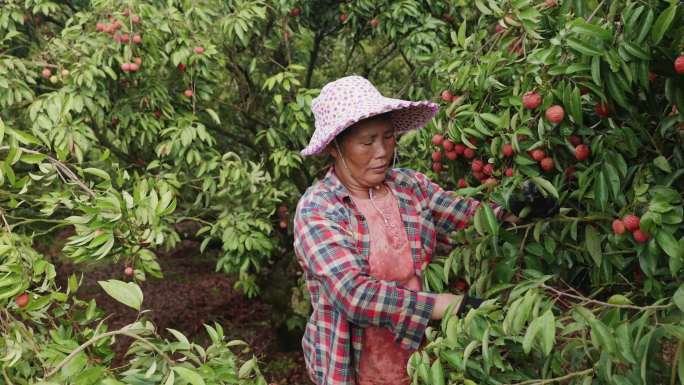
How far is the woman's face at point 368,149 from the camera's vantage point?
6.29 feet

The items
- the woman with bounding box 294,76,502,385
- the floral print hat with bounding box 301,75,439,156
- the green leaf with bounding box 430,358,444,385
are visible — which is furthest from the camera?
the floral print hat with bounding box 301,75,439,156

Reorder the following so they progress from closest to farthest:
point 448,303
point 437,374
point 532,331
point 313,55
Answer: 1. point 532,331
2. point 437,374
3. point 448,303
4. point 313,55

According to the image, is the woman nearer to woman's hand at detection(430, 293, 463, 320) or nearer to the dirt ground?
woman's hand at detection(430, 293, 463, 320)

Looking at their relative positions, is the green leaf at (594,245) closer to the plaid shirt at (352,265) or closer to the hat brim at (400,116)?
the plaid shirt at (352,265)

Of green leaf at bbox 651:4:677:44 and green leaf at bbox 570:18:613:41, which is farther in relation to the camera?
green leaf at bbox 570:18:613:41

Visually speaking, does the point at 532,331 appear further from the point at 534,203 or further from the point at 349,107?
the point at 349,107

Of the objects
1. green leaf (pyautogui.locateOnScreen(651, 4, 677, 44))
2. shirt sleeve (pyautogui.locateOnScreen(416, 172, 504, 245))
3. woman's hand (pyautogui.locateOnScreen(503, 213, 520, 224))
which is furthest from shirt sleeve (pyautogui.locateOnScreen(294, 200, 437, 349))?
green leaf (pyautogui.locateOnScreen(651, 4, 677, 44))

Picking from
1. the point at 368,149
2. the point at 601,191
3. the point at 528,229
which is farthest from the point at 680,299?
the point at 368,149

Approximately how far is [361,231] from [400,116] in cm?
52

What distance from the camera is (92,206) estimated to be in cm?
142

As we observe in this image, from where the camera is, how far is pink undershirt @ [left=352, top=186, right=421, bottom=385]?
6.36 ft

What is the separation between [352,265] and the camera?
171 cm

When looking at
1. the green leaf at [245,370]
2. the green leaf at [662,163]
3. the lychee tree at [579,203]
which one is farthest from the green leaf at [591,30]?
the green leaf at [245,370]

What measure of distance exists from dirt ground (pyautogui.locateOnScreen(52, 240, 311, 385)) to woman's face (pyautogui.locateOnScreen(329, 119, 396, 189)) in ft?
9.41
